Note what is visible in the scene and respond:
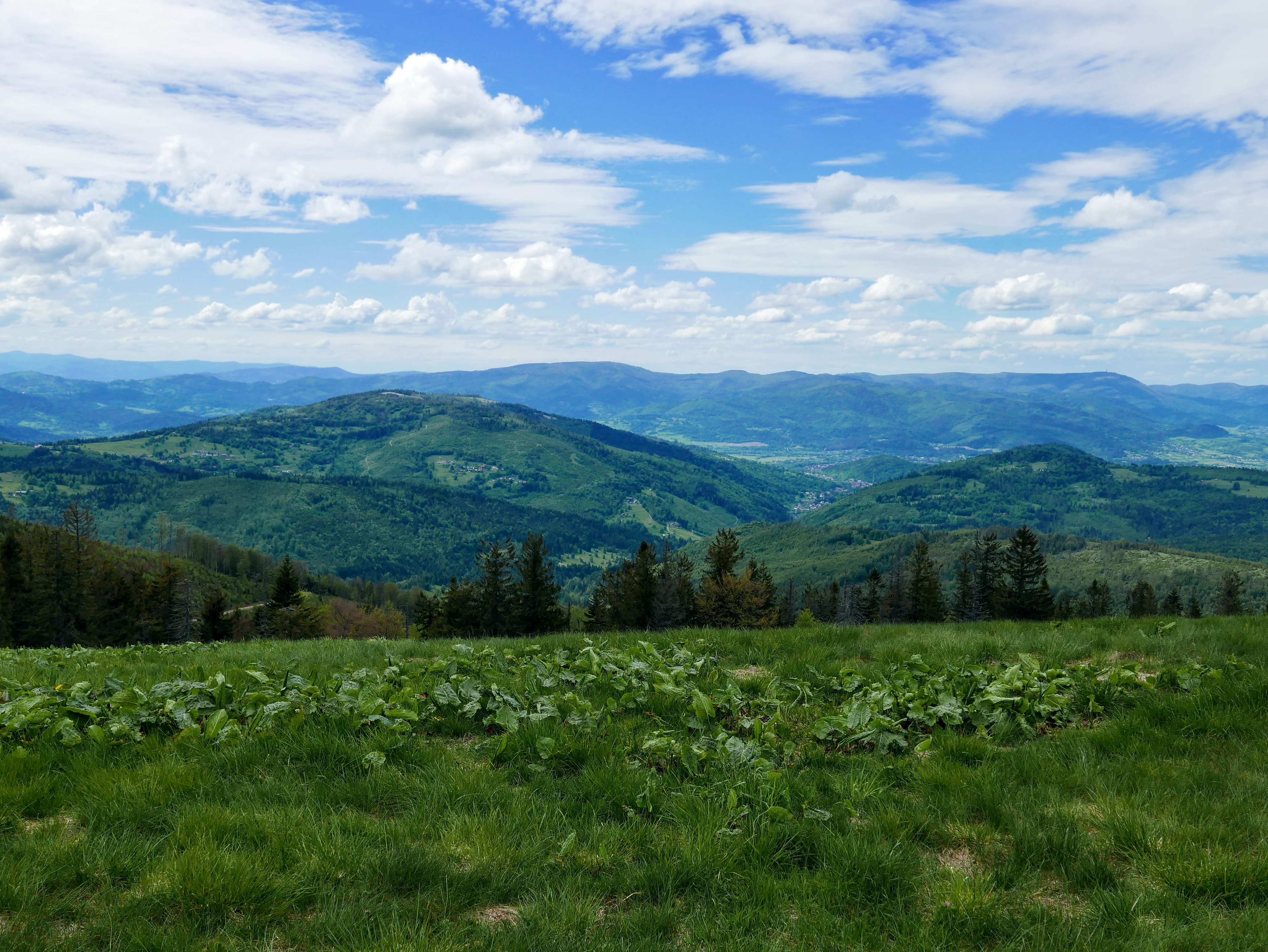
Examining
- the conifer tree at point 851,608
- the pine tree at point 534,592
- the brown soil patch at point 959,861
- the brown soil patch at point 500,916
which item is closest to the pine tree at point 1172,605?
the conifer tree at point 851,608

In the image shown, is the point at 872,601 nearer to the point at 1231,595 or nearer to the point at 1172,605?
the point at 1172,605

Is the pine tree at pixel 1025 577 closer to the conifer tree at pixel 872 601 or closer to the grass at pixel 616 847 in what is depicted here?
the conifer tree at pixel 872 601

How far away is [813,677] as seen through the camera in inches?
384

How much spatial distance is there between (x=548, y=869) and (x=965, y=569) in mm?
104972

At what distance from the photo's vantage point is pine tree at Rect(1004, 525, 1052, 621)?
268ft

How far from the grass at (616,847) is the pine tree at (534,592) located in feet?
189

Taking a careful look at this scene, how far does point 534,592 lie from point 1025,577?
199 ft

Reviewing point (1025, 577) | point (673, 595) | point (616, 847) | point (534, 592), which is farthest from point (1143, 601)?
point (616, 847)

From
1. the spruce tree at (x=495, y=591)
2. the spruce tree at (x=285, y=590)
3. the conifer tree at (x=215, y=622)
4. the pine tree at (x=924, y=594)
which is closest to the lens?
the spruce tree at (x=495, y=591)

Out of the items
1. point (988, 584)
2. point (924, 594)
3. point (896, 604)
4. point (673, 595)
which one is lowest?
point (896, 604)

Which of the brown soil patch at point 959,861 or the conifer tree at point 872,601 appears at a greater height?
the brown soil patch at point 959,861

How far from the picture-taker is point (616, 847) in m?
5.29

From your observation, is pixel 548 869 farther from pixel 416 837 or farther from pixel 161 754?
pixel 161 754

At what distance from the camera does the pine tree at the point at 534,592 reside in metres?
64.1
